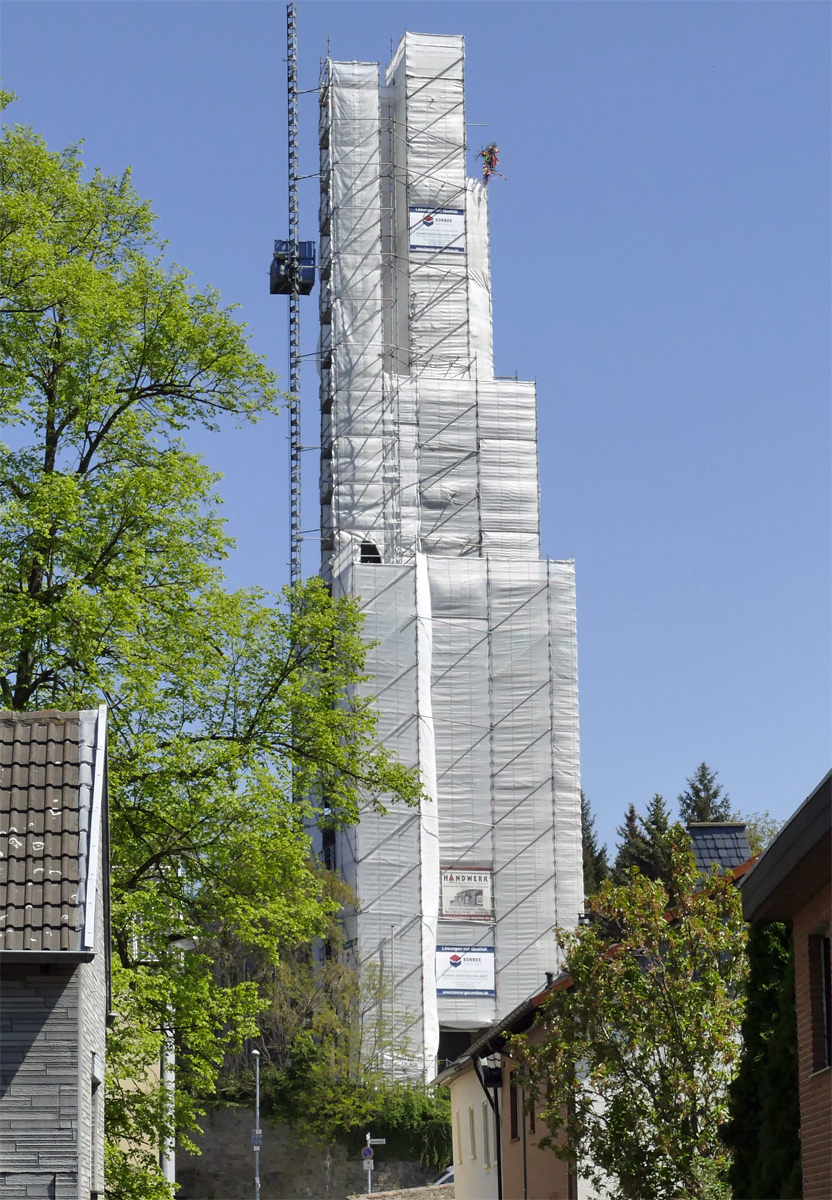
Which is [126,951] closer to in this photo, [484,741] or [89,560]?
[89,560]

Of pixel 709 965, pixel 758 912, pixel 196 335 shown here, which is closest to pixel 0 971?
pixel 758 912

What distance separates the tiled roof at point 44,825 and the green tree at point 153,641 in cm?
503

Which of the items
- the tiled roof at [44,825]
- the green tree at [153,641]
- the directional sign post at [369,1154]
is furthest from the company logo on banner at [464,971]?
the tiled roof at [44,825]

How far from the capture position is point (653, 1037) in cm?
1834

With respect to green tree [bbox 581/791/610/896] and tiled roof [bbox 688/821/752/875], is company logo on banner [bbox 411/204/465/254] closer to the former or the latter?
green tree [bbox 581/791/610/896]

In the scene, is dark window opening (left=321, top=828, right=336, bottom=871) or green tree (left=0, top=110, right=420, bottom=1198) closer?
green tree (left=0, top=110, right=420, bottom=1198)

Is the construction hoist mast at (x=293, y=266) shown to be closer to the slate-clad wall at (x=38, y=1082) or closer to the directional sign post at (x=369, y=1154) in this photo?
the directional sign post at (x=369, y=1154)

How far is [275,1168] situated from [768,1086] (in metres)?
47.5

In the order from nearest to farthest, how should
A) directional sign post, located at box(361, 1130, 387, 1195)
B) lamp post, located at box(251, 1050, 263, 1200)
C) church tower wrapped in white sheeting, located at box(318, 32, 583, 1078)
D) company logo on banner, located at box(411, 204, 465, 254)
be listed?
directional sign post, located at box(361, 1130, 387, 1195) → lamp post, located at box(251, 1050, 263, 1200) → church tower wrapped in white sheeting, located at box(318, 32, 583, 1078) → company logo on banner, located at box(411, 204, 465, 254)

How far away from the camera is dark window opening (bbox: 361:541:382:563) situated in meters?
71.6

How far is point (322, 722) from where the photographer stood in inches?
830

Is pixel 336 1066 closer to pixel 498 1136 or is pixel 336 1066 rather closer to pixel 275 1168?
pixel 275 1168

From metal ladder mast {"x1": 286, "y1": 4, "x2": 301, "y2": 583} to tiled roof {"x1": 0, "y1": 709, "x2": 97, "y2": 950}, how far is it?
2639 inches

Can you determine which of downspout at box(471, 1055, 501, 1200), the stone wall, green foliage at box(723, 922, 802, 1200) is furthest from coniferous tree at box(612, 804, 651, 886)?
green foliage at box(723, 922, 802, 1200)
